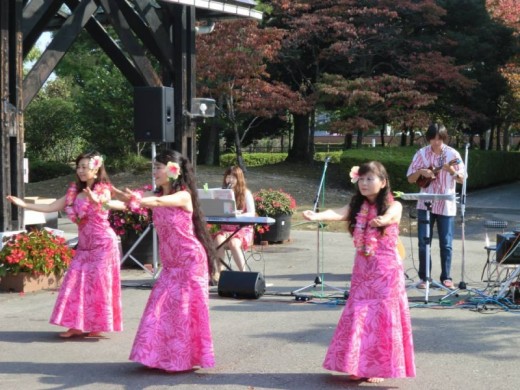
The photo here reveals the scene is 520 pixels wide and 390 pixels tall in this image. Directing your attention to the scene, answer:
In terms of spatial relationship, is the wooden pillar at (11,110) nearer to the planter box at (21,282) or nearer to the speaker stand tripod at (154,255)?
the planter box at (21,282)

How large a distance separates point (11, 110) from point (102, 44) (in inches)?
120

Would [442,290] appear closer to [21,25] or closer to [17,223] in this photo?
[17,223]

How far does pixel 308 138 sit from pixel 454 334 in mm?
23882

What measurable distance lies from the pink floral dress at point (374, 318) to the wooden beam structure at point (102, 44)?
6.37 meters

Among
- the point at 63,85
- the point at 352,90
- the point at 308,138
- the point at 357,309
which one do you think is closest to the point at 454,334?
the point at 357,309

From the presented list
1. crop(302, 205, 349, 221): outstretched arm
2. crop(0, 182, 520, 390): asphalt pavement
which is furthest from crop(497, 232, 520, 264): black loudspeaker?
crop(302, 205, 349, 221): outstretched arm

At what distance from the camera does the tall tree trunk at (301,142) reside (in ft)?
102

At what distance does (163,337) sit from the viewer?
5.97 m

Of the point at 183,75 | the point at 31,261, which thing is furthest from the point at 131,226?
the point at 183,75

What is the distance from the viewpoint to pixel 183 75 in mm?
13180

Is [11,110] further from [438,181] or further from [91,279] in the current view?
[438,181]

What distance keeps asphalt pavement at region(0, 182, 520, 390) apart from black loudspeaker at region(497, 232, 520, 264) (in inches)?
18.5

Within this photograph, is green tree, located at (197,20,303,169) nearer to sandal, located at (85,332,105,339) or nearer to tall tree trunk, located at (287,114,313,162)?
tall tree trunk, located at (287,114,313,162)

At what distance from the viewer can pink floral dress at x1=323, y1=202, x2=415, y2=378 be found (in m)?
5.65
